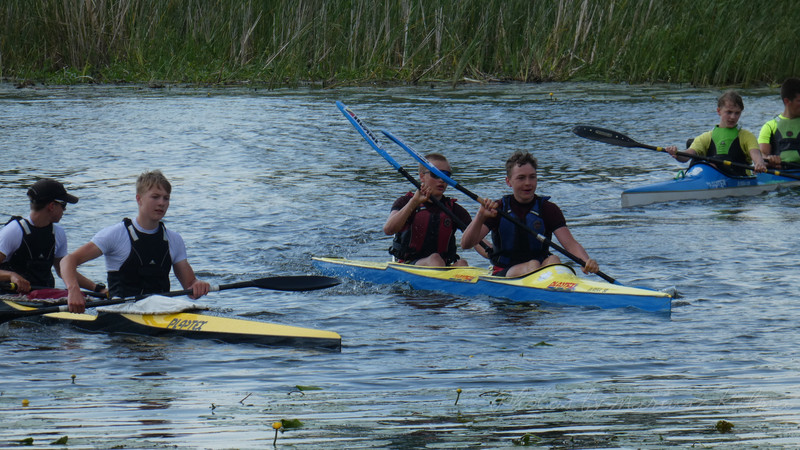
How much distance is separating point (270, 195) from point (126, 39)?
8.40 m

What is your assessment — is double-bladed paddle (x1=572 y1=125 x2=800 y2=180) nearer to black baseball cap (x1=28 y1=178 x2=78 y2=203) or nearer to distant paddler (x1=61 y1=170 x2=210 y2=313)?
distant paddler (x1=61 y1=170 x2=210 y2=313)

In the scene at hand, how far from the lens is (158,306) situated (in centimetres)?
617

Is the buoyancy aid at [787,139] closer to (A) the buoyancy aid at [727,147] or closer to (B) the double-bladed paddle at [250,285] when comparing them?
(A) the buoyancy aid at [727,147]

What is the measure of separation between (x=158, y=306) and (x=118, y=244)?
1.61 feet

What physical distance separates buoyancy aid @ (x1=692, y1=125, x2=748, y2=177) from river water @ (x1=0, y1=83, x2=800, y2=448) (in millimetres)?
400

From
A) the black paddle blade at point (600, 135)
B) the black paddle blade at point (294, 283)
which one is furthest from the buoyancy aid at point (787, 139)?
the black paddle blade at point (294, 283)

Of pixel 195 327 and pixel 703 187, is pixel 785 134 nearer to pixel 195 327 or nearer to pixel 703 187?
pixel 703 187

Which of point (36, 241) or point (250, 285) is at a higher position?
point (36, 241)

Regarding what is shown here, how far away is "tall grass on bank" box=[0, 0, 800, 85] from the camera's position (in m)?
17.9

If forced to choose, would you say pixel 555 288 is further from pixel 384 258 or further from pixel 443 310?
pixel 384 258

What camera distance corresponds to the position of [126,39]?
19.1 metres

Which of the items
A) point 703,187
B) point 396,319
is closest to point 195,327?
point 396,319

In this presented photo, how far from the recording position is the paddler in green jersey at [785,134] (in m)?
11.5

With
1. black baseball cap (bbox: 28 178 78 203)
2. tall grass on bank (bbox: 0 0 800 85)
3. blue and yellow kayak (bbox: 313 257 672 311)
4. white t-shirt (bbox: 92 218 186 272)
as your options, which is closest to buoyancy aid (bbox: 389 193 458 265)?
blue and yellow kayak (bbox: 313 257 672 311)
